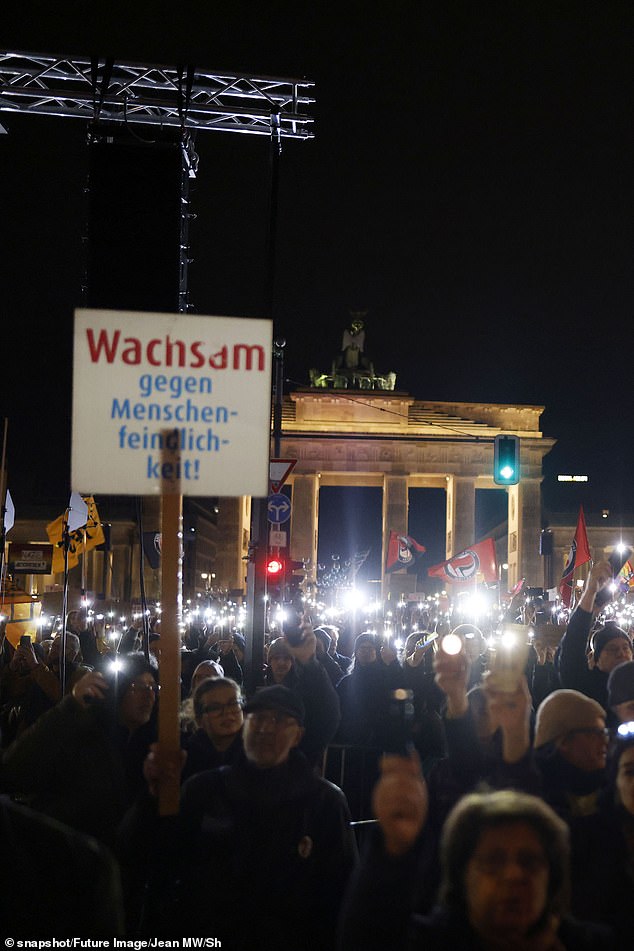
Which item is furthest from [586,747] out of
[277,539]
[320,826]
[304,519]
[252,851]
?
[304,519]

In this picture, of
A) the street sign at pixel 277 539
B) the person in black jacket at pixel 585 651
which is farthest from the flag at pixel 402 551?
the person in black jacket at pixel 585 651

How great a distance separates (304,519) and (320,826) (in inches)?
2481

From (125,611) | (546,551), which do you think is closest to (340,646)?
(125,611)

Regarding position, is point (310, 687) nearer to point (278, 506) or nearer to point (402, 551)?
point (278, 506)

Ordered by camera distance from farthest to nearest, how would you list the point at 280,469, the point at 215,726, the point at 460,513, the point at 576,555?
the point at 460,513 → the point at 576,555 → the point at 280,469 → the point at 215,726

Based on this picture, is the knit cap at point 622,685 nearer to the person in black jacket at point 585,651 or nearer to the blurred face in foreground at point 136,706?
the person in black jacket at point 585,651

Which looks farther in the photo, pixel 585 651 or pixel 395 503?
pixel 395 503

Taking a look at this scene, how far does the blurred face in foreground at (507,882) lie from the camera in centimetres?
283

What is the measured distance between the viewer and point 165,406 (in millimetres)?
4656

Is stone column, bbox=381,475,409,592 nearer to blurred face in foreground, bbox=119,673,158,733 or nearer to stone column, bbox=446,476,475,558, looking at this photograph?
stone column, bbox=446,476,475,558

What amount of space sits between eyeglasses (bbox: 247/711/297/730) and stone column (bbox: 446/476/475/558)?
2470 inches

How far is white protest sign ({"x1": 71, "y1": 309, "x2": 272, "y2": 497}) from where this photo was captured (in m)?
4.62

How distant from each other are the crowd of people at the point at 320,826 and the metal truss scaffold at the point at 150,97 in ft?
23.5

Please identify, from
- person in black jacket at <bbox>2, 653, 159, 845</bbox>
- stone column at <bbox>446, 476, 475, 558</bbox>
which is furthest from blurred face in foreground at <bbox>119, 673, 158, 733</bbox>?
stone column at <bbox>446, 476, 475, 558</bbox>
